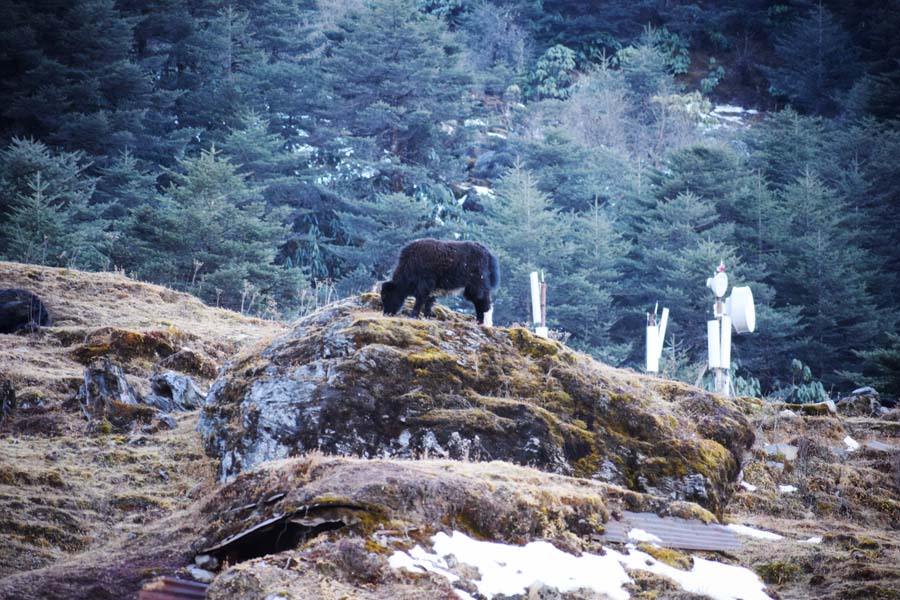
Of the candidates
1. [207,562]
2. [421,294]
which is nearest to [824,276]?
[421,294]

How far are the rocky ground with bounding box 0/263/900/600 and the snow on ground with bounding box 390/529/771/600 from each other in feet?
0.36

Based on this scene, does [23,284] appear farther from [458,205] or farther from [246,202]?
[458,205]

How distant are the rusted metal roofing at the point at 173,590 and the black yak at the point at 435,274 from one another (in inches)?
189

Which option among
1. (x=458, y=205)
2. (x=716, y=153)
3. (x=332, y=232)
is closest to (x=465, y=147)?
(x=458, y=205)

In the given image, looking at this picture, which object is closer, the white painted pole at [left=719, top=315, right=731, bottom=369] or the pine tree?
the white painted pole at [left=719, top=315, right=731, bottom=369]

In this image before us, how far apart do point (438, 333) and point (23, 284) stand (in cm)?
991

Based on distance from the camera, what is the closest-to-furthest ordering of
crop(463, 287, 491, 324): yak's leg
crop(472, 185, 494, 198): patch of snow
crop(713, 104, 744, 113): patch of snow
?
crop(463, 287, 491, 324): yak's leg < crop(472, 185, 494, 198): patch of snow < crop(713, 104, 744, 113): patch of snow

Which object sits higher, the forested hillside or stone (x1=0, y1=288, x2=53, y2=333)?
the forested hillside

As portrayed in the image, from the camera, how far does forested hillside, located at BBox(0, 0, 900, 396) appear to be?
28766 millimetres

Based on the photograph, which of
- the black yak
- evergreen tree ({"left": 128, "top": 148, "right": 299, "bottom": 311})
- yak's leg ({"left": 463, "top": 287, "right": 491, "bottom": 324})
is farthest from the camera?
evergreen tree ({"left": 128, "top": 148, "right": 299, "bottom": 311})

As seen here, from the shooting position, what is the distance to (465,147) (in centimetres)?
4225

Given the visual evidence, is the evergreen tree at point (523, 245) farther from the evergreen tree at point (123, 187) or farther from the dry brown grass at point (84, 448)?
the dry brown grass at point (84, 448)

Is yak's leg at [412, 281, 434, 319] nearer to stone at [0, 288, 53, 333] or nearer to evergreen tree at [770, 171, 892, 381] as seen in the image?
stone at [0, 288, 53, 333]

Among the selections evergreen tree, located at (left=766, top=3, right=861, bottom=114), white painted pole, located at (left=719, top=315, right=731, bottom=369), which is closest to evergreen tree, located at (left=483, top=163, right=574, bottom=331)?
white painted pole, located at (left=719, top=315, right=731, bottom=369)
